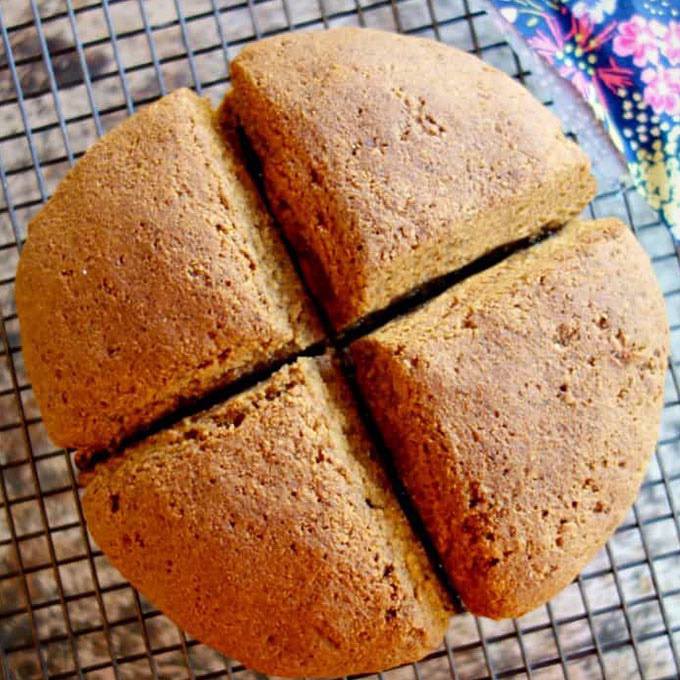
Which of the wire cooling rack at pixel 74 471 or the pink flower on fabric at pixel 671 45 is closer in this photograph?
the pink flower on fabric at pixel 671 45

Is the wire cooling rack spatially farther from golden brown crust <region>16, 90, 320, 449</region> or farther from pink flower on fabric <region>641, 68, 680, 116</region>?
golden brown crust <region>16, 90, 320, 449</region>

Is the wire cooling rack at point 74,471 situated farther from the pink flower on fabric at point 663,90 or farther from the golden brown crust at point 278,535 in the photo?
the golden brown crust at point 278,535

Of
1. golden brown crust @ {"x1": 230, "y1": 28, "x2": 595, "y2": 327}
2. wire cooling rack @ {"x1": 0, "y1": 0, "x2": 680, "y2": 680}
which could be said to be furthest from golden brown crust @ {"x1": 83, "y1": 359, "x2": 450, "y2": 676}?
wire cooling rack @ {"x1": 0, "y1": 0, "x2": 680, "y2": 680}

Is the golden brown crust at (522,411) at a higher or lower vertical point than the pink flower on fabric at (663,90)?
Result: lower

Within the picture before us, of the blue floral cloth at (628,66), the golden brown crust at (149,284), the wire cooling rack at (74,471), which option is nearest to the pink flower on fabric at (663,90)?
the blue floral cloth at (628,66)


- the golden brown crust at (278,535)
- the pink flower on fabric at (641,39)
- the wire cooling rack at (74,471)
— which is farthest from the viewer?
the wire cooling rack at (74,471)

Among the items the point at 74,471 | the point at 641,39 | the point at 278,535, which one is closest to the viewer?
the point at 278,535

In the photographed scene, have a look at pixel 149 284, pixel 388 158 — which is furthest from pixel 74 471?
pixel 388 158

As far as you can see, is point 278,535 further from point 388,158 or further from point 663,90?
point 663,90
